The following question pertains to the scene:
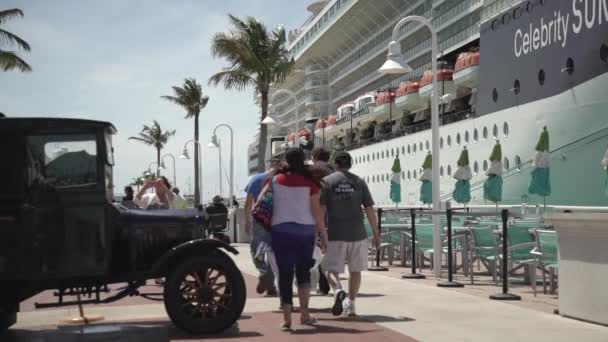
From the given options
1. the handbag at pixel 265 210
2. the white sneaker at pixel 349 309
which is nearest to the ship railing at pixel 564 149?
the white sneaker at pixel 349 309

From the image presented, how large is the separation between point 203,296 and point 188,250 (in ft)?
1.37

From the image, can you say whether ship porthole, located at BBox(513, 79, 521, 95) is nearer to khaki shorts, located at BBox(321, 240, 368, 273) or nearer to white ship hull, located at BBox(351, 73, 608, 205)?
white ship hull, located at BBox(351, 73, 608, 205)

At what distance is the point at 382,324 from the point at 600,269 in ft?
6.52

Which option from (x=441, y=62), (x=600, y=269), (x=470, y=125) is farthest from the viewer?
(x=441, y=62)

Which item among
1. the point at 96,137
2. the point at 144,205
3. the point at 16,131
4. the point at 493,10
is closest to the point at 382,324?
the point at 96,137

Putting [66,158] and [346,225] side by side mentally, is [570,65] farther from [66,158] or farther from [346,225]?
[66,158]

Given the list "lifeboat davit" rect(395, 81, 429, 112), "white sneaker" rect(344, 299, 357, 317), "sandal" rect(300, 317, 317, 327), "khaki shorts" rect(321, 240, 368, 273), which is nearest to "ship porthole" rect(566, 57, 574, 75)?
"lifeboat davit" rect(395, 81, 429, 112)

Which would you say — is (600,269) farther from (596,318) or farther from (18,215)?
(18,215)

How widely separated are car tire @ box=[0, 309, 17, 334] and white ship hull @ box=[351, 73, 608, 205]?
17.1 metres

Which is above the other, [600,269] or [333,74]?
[333,74]

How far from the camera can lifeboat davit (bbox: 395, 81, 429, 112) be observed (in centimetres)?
3847

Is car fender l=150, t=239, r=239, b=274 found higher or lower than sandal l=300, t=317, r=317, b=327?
higher

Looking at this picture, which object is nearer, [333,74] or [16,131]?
[16,131]

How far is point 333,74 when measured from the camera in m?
62.4
